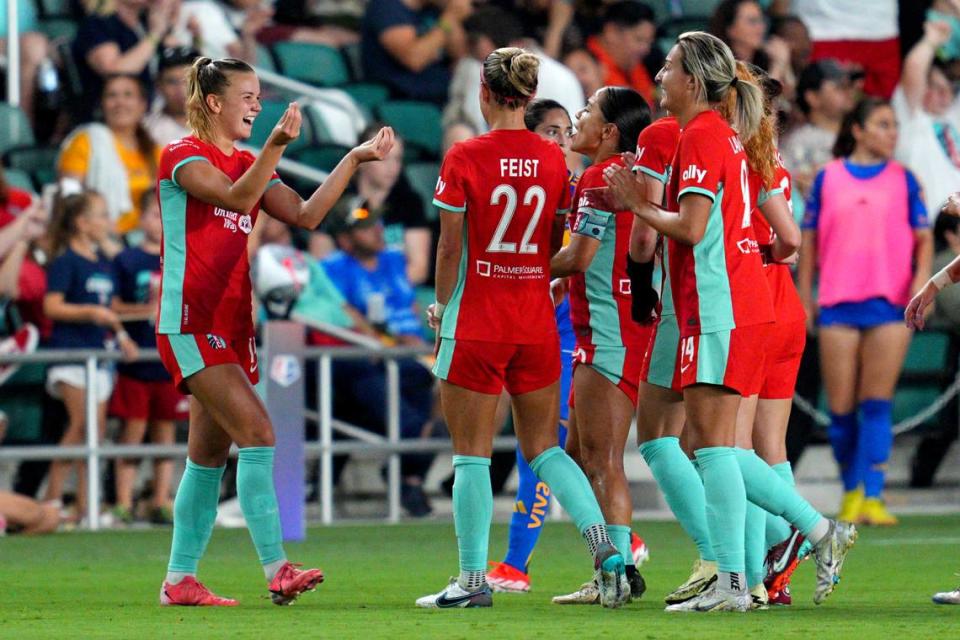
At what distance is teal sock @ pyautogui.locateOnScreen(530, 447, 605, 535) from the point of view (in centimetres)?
653

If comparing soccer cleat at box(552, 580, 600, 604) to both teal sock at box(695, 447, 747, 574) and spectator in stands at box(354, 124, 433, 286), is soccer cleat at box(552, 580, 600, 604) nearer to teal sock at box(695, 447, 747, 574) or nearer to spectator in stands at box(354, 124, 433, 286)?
teal sock at box(695, 447, 747, 574)

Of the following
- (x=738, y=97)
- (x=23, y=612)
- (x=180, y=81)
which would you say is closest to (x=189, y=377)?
(x=23, y=612)

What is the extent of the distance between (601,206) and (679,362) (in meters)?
0.73

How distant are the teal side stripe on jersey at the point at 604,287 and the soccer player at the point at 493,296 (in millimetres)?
549

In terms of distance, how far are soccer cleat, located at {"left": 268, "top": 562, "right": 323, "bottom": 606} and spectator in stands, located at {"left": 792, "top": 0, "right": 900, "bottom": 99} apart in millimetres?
9303

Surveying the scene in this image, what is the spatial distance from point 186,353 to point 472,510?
1.19 m

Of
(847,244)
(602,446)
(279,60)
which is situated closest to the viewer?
(602,446)

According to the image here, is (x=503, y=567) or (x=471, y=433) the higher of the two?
(x=471, y=433)

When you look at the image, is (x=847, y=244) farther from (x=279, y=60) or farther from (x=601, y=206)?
(x=279, y=60)

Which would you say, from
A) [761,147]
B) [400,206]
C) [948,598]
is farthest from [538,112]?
[400,206]

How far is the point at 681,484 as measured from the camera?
270 inches

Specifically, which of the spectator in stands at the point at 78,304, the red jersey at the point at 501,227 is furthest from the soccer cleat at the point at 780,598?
the spectator in stands at the point at 78,304

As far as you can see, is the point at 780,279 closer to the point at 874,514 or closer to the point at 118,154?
the point at 874,514

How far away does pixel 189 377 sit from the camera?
683 cm
